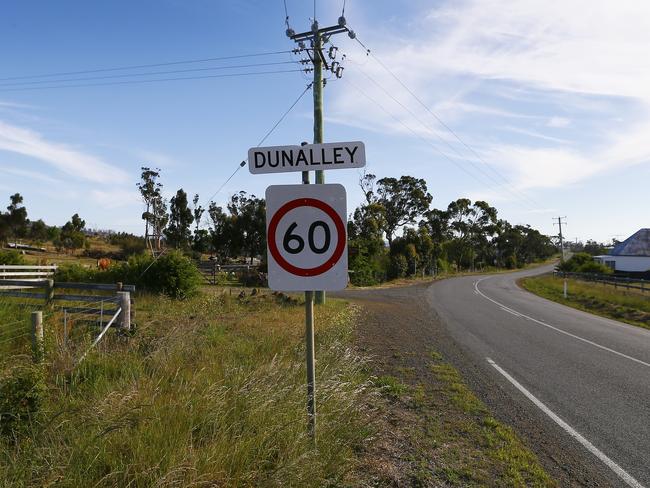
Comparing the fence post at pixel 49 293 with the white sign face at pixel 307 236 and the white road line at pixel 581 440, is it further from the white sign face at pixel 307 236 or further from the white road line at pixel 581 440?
the white road line at pixel 581 440

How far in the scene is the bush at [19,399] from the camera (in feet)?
13.6

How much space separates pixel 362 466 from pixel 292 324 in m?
7.65

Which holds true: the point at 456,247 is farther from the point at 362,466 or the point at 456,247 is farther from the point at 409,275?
the point at 362,466

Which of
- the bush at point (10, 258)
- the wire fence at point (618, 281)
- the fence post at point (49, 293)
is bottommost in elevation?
the wire fence at point (618, 281)

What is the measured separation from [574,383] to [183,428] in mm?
6563

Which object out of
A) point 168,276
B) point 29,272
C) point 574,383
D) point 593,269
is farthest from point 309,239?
point 593,269

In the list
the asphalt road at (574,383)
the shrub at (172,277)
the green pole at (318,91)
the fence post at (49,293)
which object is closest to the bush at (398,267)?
the green pole at (318,91)

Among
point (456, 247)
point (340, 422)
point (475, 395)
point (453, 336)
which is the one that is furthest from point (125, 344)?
point (456, 247)

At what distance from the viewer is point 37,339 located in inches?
257

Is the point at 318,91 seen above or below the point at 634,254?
above

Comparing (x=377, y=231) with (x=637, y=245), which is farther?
(x=637, y=245)

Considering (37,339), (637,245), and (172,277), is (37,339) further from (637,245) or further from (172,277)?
(637,245)

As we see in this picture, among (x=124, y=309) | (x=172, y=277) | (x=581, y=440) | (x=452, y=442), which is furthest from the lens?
(x=172, y=277)

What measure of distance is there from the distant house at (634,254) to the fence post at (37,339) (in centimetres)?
7417
